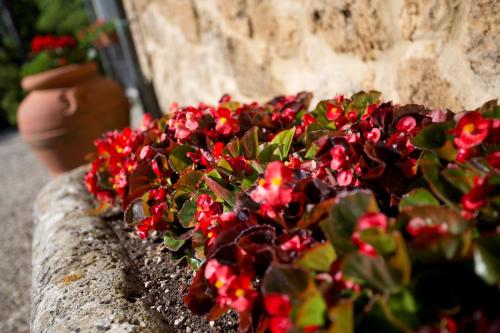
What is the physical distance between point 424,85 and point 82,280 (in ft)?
3.20

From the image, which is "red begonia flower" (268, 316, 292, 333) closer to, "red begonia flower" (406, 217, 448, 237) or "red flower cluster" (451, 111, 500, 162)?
"red begonia flower" (406, 217, 448, 237)

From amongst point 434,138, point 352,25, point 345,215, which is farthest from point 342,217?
point 352,25

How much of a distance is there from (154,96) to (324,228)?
3161mm

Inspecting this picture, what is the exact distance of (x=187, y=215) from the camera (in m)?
0.99

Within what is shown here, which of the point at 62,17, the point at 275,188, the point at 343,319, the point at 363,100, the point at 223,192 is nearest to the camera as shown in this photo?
the point at 343,319

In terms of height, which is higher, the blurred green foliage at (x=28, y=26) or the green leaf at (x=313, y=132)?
the green leaf at (x=313, y=132)

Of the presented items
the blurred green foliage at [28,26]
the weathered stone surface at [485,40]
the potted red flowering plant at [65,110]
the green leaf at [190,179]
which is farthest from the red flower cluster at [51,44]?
the blurred green foliage at [28,26]

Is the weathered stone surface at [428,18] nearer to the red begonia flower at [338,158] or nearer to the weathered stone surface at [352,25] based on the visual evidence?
the weathered stone surface at [352,25]

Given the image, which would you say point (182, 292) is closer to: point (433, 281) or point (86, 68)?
point (433, 281)

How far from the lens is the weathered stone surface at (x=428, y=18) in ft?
3.56

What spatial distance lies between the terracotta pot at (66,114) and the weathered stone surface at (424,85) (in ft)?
8.46

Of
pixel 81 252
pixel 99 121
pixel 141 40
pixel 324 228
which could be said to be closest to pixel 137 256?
pixel 81 252

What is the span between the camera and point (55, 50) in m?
3.63

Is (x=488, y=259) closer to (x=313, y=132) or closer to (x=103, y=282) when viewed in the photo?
(x=313, y=132)
